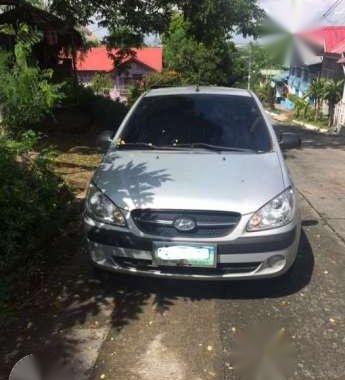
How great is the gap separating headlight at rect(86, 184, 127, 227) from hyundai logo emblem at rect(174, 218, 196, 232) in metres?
0.43

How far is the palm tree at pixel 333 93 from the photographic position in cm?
2816

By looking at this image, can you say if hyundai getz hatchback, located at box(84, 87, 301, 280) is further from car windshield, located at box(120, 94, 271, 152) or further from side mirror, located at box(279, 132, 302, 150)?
side mirror, located at box(279, 132, 302, 150)

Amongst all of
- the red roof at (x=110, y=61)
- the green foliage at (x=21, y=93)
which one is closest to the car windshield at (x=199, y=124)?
the green foliage at (x=21, y=93)

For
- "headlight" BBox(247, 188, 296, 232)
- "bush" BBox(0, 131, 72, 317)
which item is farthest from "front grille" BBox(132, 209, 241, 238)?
"bush" BBox(0, 131, 72, 317)

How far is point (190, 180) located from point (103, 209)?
2.44 feet

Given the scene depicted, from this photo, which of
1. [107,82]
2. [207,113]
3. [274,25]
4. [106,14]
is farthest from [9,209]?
[107,82]

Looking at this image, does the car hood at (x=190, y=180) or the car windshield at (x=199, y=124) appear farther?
the car windshield at (x=199, y=124)

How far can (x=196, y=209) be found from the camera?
354cm

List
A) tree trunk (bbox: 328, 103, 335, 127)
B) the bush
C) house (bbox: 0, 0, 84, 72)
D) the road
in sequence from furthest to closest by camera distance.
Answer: tree trunk (bbox: 328, 103, 335, 127)
house (bbox: 0, 0, 84, 72)
the bush
the road

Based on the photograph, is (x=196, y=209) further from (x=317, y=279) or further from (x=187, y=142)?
(x=317, y=279)

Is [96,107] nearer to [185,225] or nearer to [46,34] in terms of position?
[46,34]

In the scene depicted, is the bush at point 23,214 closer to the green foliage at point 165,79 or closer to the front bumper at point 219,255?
the front bumper at point 219,255

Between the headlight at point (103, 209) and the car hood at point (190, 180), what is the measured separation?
52 mm

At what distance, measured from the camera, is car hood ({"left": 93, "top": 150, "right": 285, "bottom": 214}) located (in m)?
3.61
